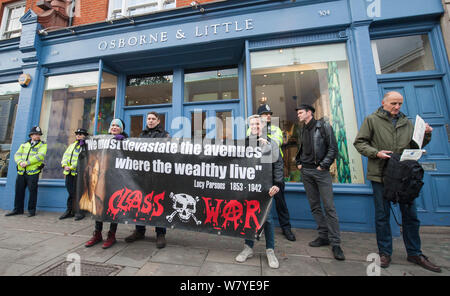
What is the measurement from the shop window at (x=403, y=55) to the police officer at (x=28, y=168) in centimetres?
901

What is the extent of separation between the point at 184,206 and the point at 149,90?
14.8ft

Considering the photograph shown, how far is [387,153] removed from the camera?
2.61 m

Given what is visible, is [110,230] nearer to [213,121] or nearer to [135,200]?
[135,200]

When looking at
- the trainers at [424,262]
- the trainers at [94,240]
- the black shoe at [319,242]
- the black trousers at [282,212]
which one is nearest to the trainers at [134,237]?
the trainers at [94,240]

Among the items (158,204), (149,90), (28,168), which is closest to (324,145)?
(158,204)

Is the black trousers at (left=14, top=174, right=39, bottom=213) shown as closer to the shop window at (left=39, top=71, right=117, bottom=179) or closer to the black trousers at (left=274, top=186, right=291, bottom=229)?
the shop window at (left=39, top=71, right=117, bottom=179)

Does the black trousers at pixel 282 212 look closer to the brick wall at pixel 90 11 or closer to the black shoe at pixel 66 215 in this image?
the black shoe at pixel 66 215

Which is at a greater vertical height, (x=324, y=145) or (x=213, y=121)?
(x=213, y=121)

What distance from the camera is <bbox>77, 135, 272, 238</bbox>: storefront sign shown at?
2635 mm

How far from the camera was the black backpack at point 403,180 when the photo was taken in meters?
2.38

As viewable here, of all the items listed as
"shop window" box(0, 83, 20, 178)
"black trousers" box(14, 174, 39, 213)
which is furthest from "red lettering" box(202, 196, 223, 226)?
"shop window" box(0, 83, 20, 178)
